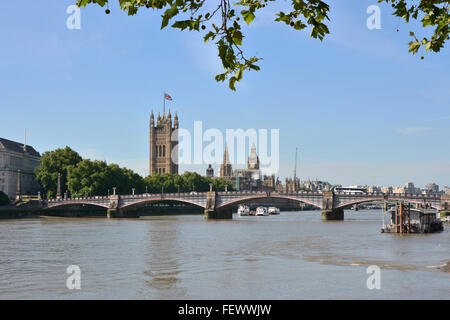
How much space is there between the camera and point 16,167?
123500 millimetres

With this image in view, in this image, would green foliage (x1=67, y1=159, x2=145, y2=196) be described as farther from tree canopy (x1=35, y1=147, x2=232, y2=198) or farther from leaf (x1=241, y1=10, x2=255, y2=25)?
leaf (x1=241, y1=10, x2=255, y2=25)

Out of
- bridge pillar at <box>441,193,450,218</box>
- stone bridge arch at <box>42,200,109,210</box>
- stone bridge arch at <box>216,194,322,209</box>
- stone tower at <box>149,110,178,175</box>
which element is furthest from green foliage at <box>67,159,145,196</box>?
stone tower at <box>149,110,178,175</box>

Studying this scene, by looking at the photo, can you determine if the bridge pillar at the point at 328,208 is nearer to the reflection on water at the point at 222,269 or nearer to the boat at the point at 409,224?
the boat at the point at 409,224

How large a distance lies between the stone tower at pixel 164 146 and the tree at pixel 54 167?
81433 mm

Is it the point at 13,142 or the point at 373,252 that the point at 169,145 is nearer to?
the point at 13,142

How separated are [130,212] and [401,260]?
69.4 meters

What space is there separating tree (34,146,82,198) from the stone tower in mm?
81433

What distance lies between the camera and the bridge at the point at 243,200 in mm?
75375

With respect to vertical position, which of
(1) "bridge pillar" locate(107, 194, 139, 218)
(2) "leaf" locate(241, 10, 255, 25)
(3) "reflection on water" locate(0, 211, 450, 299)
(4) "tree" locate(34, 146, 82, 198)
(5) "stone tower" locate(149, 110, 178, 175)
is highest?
(5) "stone tower" locate(149, 110, 178, 175)

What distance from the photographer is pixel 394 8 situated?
9500mm

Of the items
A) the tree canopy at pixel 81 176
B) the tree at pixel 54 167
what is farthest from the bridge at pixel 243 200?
the tree at pixel 54 167

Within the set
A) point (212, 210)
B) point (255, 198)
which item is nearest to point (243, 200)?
point (255, 198)

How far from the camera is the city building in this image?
385 feet
